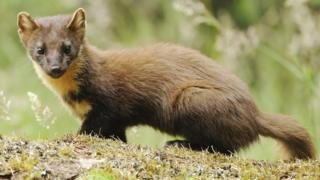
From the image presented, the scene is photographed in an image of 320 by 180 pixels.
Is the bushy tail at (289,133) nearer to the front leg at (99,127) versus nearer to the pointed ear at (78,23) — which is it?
the front leg at (99,127)

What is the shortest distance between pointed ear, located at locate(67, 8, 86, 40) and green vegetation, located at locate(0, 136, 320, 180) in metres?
1.67

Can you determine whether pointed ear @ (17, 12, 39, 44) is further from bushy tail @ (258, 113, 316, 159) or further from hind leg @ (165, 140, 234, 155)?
bushy tail @ (258, 113, 316, 159)

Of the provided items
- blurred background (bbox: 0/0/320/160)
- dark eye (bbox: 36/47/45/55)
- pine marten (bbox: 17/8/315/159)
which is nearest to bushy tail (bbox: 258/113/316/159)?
pine marten (bbox: 17/8/315/159)

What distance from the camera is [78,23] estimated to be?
7211 millimetres

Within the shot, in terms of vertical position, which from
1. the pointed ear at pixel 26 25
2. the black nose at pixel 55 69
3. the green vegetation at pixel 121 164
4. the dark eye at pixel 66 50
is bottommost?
the green vegetation at pixel 121 164

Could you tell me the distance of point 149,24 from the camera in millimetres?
11047

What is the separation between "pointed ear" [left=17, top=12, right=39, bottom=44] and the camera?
23.5ft

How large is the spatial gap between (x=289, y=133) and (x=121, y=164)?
2.06 metres

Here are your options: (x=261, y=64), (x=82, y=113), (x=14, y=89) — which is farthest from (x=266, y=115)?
(x=14, y=89)

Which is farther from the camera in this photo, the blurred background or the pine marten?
the blurred background

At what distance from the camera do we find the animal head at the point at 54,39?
693 centimetres

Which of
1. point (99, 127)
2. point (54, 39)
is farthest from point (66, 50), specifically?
point (99, 127)

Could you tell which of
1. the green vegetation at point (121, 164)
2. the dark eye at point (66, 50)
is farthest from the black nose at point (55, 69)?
the green vegetation at point (121, 164)

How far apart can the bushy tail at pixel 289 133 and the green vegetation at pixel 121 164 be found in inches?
46.7
